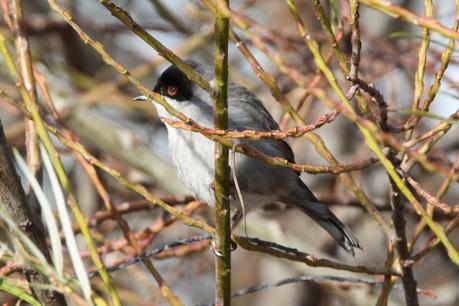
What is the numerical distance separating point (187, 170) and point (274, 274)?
302 cm

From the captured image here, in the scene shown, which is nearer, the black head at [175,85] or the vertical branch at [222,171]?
the vertical branch at [222,171]

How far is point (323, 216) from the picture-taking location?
399 centimetres

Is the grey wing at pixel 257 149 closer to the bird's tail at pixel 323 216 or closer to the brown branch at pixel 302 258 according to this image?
the bird's tail at pixel 323 216

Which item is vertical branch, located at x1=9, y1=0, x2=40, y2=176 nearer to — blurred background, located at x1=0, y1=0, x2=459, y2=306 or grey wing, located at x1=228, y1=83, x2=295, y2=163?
blurred background, located at x1=0, y1=0, x2=459, y2=306

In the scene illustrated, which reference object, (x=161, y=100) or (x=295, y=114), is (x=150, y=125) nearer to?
(x=295, y=114)

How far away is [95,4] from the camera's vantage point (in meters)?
7.78

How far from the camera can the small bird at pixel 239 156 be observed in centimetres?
338

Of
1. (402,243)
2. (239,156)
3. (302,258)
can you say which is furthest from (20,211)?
(239,156)

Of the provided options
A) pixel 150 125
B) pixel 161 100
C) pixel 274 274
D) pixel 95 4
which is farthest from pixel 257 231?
pixel 95 4

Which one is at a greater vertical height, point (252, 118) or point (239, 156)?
point (252, 118)

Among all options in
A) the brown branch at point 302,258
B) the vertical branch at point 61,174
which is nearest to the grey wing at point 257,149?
the brown branch at point 302,258

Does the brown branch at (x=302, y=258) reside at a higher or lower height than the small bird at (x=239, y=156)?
lower

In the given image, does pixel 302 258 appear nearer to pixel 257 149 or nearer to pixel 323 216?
pixel 257 149

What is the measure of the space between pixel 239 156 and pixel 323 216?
0.74 meters
